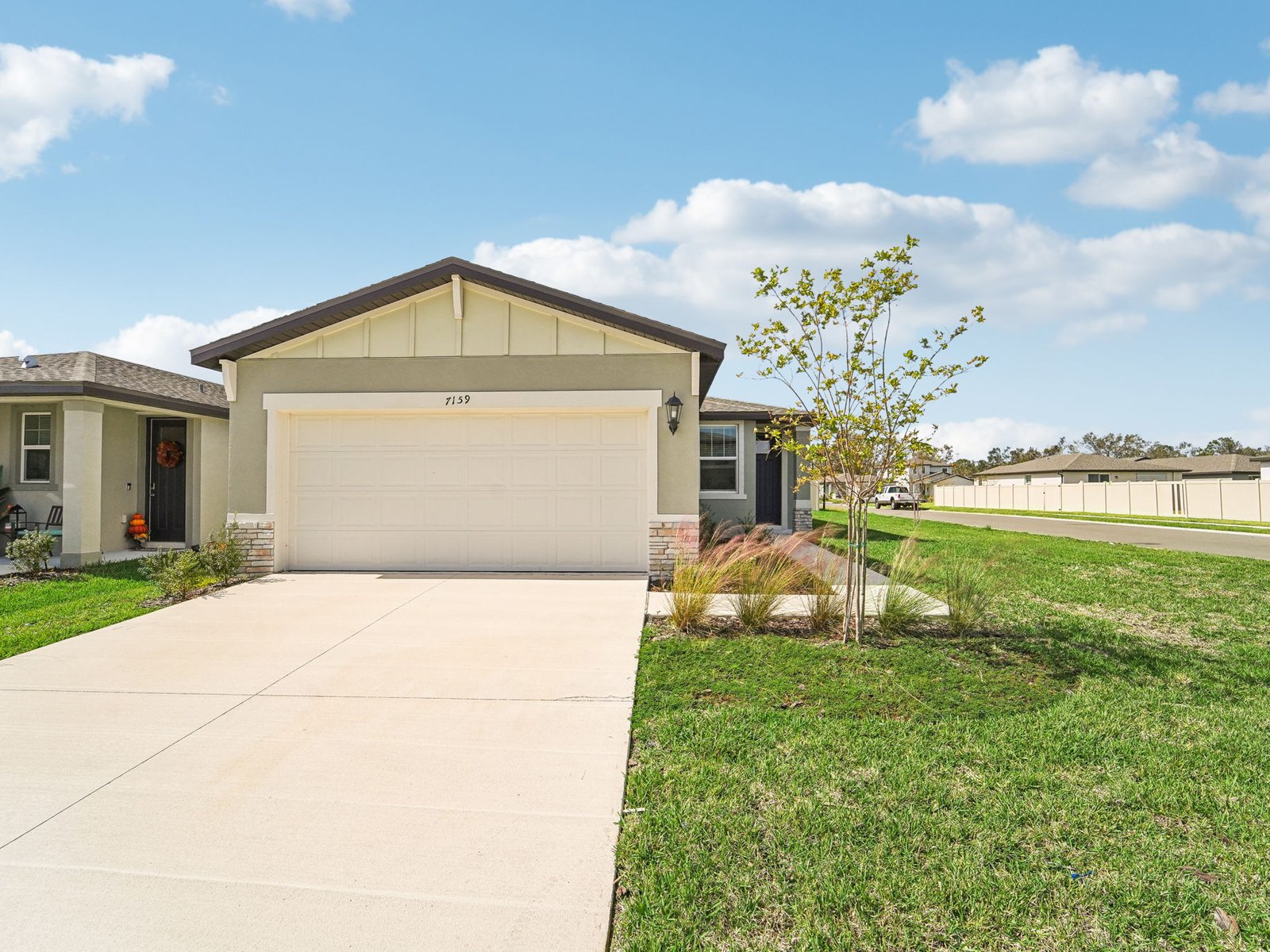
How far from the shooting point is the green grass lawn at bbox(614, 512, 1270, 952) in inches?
94.2

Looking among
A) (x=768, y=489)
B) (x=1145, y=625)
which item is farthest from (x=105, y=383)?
(x=1145, y=625)

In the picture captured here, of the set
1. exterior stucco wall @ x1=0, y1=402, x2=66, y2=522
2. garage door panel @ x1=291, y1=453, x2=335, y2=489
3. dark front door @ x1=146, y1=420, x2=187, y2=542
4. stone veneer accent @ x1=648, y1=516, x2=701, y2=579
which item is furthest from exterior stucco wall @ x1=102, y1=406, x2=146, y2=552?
stone veneer accent @ x1=648, y1=516, x2=701, y2=579

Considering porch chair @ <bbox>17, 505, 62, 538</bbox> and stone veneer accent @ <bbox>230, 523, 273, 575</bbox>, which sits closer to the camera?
stone veneer accent @ <bbox>230, 523, 273, 575</bbox>

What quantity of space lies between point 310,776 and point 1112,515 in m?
36.7

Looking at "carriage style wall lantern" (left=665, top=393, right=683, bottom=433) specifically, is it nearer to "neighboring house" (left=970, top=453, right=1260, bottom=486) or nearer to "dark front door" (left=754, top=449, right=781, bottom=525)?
"dark front door" (left=754, top=449, right=781, bottom=525)

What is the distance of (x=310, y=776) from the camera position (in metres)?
3.53

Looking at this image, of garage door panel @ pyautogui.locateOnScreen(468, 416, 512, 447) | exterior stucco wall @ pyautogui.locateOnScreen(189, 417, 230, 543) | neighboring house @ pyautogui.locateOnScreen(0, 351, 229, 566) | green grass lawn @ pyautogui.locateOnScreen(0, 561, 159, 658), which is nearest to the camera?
green grass lawn @ pyautogui.locateOnScreen(0, 561, 159, 658)

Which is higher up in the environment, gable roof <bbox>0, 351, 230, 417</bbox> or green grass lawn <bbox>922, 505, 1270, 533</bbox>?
gable roof <bbox>0, 351, 230, 417</bbox>

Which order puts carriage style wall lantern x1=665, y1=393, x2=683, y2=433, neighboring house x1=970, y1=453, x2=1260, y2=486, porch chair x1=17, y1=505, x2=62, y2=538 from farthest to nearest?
neighboring house x1=970, y1=453, x2=1260, y2=486, porch chair x1=17, y1=505, x2=62, y2=538, carriage style wall lantern x1=665, y1=393, x2=683, y2=433

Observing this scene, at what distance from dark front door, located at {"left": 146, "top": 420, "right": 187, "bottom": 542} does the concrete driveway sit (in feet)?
25.4

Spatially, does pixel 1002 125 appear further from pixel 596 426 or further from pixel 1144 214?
pixel 596 426

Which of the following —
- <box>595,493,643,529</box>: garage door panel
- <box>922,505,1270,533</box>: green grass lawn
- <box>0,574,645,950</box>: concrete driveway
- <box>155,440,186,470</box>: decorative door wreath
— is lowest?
<box>0,574,645,950</box>: concrete driveway

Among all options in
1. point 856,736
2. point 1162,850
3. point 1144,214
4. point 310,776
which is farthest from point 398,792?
point 1144,214

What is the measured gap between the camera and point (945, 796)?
328 centimetres
